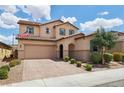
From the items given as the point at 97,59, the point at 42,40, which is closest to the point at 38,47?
the point at 42,40

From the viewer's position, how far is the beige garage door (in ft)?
58.8

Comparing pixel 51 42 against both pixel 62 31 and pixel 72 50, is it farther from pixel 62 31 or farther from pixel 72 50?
pixel 62 31

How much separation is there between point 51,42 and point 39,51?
1.83 meters

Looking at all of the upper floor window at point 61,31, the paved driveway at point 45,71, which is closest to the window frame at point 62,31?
the upper floor window at point 61,31

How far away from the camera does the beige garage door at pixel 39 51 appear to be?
17.9 metres

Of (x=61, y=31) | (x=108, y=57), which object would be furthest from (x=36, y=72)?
(x=61, y=31)

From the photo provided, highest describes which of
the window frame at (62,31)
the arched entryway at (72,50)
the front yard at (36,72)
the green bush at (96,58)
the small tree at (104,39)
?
the window frame at (62,31)

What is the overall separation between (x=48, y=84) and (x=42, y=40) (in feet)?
38.3

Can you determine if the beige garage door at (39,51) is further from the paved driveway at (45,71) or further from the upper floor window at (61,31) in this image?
the paved driveway at (45,71)

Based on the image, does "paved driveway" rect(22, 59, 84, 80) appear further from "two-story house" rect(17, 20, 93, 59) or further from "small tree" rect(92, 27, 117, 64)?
"two-story house" rect(17, 20, 93, 59)

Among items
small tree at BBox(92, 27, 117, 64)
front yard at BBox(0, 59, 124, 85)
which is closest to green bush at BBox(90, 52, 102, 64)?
small tree at BBox(92, 27, 117, 64)
